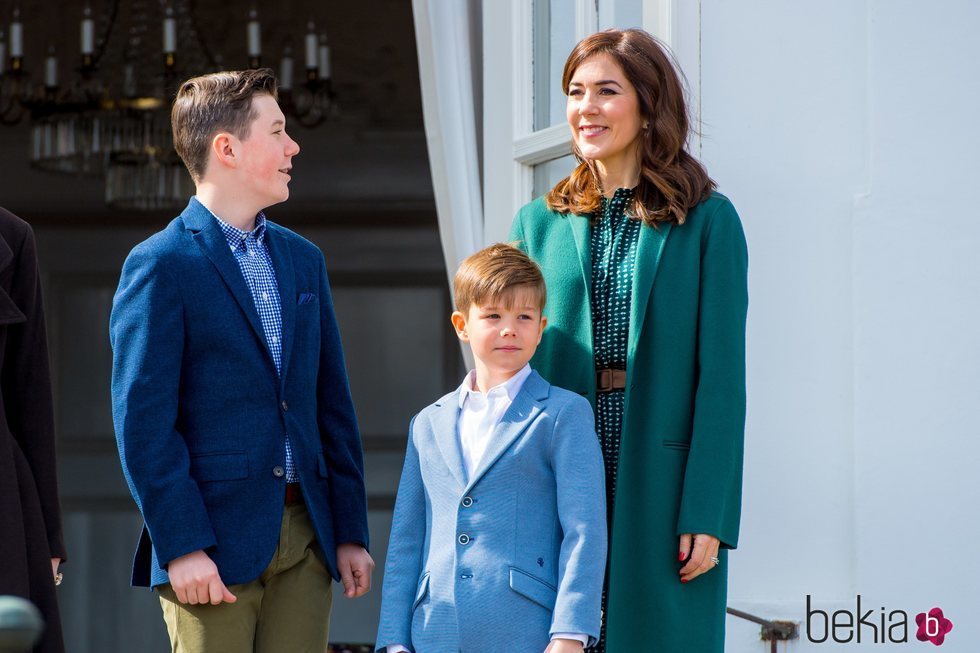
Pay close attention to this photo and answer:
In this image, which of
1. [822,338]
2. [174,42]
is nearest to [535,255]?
[822,338]

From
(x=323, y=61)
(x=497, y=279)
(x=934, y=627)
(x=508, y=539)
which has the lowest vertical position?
(x=934, y=627)

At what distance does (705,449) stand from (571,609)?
309 millimetres

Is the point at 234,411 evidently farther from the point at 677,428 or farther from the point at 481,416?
the point at 677,428

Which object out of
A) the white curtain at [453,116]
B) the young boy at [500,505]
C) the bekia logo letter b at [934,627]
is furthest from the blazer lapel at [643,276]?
the white curtain at [453,116]

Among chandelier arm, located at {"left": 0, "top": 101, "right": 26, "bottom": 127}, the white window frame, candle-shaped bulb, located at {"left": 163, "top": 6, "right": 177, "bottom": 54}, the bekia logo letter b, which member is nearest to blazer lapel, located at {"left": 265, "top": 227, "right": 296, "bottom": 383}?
the white window frame

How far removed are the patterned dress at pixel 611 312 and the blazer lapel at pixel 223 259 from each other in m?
0.49

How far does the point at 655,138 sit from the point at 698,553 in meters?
0.62

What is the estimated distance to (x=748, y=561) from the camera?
109 inches

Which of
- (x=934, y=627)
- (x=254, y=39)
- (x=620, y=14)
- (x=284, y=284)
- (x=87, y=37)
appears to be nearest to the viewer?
(x=284, y=284)

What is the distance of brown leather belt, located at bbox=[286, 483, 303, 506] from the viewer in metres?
2.00

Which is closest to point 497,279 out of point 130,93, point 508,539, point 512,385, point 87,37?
point 512,385

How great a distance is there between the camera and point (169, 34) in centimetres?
473

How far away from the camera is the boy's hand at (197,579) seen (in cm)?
187

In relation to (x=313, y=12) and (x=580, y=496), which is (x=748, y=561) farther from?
(x=313, y=12)
